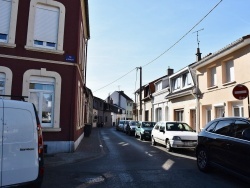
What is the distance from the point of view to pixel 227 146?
23.8ft

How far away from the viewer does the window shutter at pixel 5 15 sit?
12.0 m

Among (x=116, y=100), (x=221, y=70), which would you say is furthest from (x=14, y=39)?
(x=116, y=100)

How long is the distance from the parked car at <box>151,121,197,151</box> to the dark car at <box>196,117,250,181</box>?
13.9ft

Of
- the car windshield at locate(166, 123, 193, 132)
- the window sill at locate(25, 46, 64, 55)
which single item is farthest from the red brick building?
the car windshield at locate(166, 123, 193, 132)

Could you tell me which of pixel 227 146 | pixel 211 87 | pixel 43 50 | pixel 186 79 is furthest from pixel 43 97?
pixel 186 79

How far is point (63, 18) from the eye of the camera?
42.3 feet

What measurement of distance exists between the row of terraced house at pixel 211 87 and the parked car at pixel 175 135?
8.66 ft

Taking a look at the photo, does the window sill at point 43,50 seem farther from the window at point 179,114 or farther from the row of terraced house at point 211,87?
the window at point 179,114

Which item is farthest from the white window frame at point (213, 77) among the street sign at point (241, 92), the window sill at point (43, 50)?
the window sill at point (43, 50)

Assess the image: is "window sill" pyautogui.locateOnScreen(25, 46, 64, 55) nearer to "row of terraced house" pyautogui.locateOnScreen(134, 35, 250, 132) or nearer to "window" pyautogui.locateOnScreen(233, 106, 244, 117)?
"row of terraced house" pyautogui.locateOnScreen(134, 35, 250, 132)

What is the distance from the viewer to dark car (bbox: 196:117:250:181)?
21.6 ft

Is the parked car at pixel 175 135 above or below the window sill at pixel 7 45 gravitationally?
below

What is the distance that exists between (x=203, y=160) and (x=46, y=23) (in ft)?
Answer: 29.7

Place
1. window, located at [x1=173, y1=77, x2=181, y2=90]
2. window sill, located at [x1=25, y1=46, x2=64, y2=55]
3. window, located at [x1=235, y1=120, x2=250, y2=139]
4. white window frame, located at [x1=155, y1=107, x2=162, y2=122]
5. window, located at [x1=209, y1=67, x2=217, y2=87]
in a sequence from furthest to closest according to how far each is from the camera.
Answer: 1. white window frame, located at [x1=155, y1=107, x2=162, y2=122]
2. window, located at [x1=173, y1=77, x2=181, y2=90]
3. window, located at [x1=209, y1=67, x2=217, y2=87]
4. window sill, located at [x1=25, y1=46, x2=64, y2=55]
5. window, located at [x1=235, y1=120, x2=250, y2=139]
